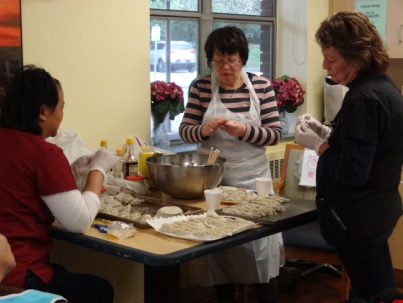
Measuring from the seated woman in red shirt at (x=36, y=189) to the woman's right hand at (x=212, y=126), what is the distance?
2.22ft

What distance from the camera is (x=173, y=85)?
3.05m

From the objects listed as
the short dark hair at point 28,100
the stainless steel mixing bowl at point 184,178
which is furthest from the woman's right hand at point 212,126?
the short dark hair at point 28,100

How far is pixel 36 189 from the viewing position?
6.26 ft

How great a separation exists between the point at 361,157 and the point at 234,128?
2.42ft

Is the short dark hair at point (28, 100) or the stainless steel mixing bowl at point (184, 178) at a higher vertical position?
the short dark hair at point (28, 100)

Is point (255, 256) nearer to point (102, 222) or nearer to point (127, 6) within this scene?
point (102, 222)

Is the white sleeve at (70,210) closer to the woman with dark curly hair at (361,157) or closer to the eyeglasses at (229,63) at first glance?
the woman with dark curly hair at (361,157)

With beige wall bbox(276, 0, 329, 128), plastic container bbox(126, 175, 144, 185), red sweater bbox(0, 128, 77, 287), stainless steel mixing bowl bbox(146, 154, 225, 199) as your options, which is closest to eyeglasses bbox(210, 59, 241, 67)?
stainless steel mixing bowl bbox(146, 154, 225, 199)

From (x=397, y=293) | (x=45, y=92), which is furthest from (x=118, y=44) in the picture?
(x=397, y=293)

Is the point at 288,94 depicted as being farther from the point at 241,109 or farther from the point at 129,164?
the point at 129,164

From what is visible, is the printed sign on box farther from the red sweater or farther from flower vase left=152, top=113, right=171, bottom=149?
the red sweater

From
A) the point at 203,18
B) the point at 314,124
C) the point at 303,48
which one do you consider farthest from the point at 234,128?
the point at 303,48

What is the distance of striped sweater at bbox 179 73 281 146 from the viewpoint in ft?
8.59

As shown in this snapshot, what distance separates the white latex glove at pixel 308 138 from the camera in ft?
7.09
